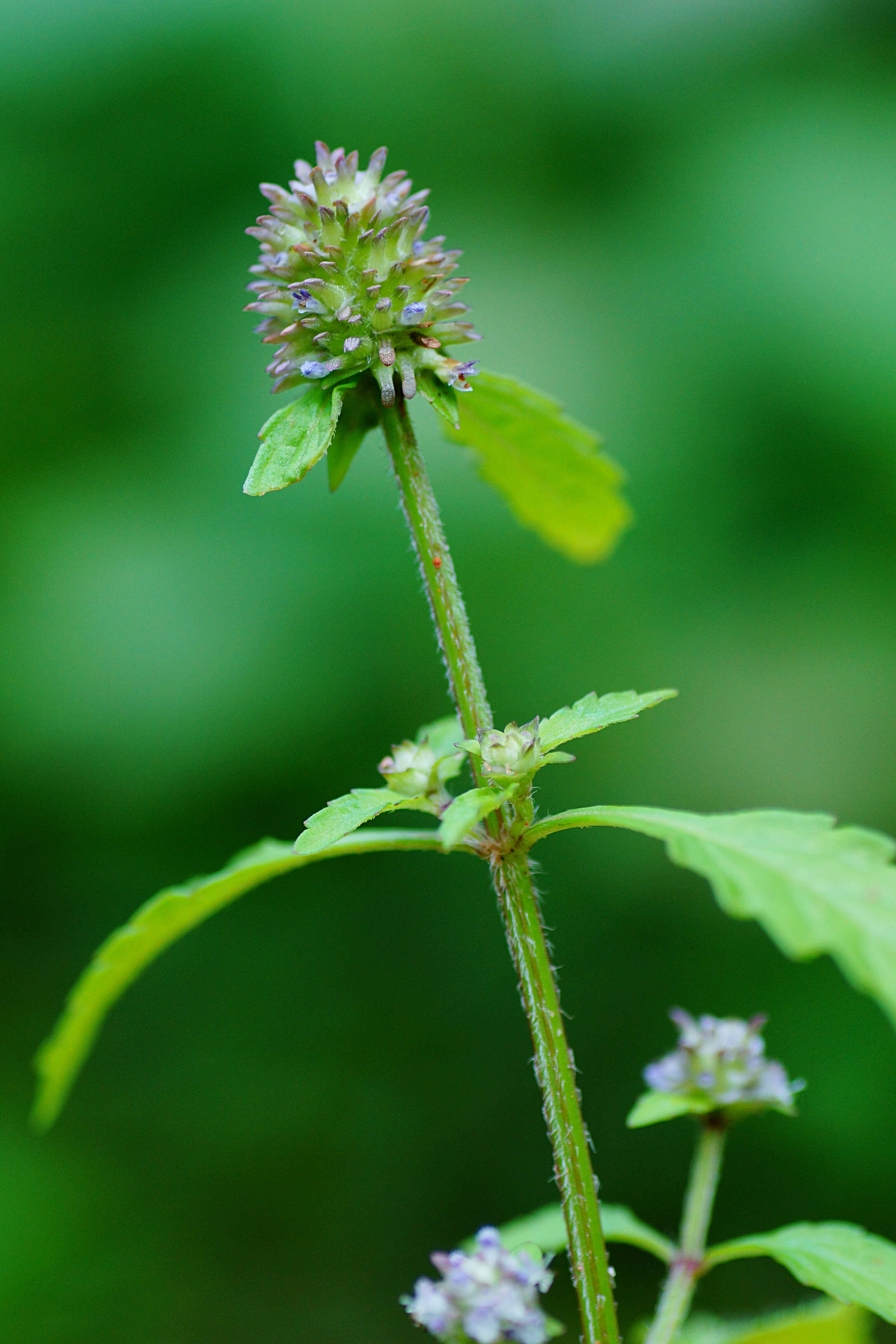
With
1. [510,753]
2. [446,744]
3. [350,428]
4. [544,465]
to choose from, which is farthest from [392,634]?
[510,753]

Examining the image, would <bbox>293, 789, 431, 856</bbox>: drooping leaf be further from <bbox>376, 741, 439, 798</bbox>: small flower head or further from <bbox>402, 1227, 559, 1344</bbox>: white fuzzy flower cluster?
<bbox>402, 1227, 559, 1344</bbox>: white fuzzy flower cluster

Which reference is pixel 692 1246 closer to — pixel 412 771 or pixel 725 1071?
pixel 725 1071

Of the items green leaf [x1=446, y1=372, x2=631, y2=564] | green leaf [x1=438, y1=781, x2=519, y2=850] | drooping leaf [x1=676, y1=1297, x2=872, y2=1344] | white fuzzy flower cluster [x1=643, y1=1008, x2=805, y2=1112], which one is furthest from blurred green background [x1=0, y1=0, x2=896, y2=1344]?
green leaf [x1=438, y1=781, x2=519, y2=850]

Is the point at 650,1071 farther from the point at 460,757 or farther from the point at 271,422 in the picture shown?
the point at 271,422

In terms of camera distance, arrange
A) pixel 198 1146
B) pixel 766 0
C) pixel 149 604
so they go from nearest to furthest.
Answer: pixel 149 604 < pixel 198 1146 < pixel 766 0

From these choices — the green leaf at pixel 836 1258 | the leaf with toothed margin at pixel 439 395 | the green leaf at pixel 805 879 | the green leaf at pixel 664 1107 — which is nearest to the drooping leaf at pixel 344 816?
the green leaf at pixel 805 879

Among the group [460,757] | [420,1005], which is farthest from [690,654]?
[460,757]
